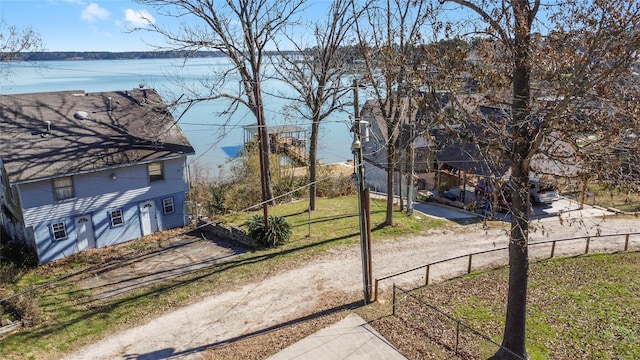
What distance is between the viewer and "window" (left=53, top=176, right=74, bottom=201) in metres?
19.8

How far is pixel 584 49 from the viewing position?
857 centimetres

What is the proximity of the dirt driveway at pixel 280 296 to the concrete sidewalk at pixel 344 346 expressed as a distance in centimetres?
159

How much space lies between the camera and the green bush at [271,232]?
19609mm

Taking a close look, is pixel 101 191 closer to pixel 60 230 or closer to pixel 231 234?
pixel 60 230

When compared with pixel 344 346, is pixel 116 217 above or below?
above

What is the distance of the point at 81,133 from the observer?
848 inches

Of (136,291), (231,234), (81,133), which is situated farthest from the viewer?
(81,133)

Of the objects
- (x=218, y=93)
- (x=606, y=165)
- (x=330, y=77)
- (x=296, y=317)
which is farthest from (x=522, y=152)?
(x=218, y=93)

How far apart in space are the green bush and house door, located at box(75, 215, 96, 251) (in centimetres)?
747

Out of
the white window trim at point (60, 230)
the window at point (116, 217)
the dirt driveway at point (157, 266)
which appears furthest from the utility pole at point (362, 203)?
the white window trim at point (60, 230)

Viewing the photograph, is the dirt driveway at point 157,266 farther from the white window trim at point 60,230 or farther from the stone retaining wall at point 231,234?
the white window trim at point 60,230

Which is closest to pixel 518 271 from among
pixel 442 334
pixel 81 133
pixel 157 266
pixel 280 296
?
pixel 442 334

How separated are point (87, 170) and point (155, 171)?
3.30m

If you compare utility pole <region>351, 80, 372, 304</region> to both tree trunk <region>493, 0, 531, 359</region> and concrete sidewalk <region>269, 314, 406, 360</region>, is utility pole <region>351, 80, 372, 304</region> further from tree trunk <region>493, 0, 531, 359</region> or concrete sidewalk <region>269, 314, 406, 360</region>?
tree trunk <region>493, 0, 531, 359</region>
